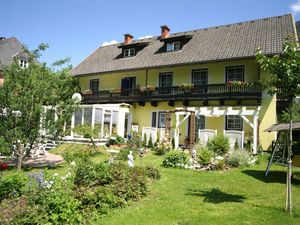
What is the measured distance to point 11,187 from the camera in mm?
7043

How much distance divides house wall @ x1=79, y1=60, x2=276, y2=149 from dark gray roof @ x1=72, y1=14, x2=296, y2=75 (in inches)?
31.7

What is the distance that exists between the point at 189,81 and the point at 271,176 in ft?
39.5

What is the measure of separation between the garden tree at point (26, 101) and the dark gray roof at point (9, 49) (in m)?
23.8

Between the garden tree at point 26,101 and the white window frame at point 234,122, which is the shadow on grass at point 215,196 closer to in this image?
the garden tree at point 26,101

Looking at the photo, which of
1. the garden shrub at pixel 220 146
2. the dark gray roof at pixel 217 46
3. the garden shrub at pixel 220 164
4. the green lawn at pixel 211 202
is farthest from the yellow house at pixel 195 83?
the green lawn at pixel 211 202

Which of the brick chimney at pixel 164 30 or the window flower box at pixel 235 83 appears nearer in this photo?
the window flower box at pixel 235 83

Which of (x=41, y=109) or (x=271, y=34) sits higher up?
(x=271, y=34)

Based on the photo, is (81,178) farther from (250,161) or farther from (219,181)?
(250,161)

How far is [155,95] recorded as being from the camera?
70.3 feet

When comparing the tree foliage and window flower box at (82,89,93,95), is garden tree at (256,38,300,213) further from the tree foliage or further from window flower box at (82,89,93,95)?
window flower box at (82,89,93,95)

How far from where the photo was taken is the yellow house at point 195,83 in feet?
58.1

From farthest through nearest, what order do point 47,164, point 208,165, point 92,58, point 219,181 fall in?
point 92,58 → point 47,164 → point 208,165 → point 219,181

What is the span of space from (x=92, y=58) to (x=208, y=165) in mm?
20044

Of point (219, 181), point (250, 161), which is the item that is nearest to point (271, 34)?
point (250, 161)
